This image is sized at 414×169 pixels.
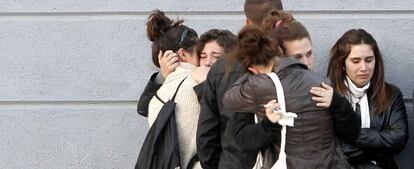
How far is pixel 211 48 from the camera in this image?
16.2 ft

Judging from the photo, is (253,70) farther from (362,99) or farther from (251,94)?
(362,99)

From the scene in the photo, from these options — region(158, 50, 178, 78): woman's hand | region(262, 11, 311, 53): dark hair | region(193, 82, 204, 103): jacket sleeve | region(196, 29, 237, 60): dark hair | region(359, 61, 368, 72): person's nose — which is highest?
region(262, 11, 311, 53): dark hair

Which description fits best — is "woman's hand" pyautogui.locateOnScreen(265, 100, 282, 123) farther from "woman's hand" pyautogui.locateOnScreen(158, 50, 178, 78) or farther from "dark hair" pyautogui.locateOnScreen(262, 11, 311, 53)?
"woman's hand" pyautogui.locateOnScreen(158, 50, 178, 78)

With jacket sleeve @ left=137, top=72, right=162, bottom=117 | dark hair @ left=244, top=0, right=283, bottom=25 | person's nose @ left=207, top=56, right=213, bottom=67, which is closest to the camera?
dark hair @ left=244, top=0, right=283, bottom=25

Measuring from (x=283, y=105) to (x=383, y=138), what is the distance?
51.7 inches

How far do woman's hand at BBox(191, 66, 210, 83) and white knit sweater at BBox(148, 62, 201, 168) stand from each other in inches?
1.0

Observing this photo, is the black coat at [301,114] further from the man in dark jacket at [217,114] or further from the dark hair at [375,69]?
the dark hair at [375,69]

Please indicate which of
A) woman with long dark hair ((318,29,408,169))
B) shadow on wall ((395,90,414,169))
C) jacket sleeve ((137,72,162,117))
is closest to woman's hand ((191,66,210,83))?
jacket sleeve ((137,72,162,117))

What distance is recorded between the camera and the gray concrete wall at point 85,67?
585cm

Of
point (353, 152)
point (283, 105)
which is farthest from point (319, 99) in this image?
point (353, 152)

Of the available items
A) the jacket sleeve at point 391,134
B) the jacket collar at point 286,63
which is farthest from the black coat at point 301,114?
the jacket sleeve at point 391,134

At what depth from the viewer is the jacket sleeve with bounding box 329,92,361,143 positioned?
13.4 ft

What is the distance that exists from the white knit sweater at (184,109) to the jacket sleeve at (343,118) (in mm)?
918

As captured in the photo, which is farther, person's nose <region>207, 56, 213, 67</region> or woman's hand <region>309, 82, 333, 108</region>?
person's nose <region>207, 56, 213, 67</region>
